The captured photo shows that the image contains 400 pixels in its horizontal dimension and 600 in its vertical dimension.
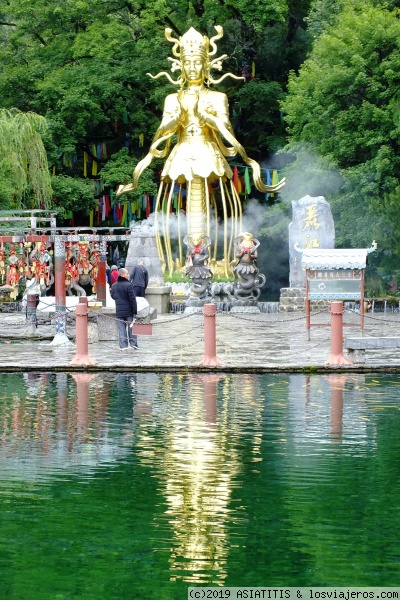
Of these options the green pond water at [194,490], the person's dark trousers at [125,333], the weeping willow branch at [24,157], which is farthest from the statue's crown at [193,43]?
the green pond water at [194,490]

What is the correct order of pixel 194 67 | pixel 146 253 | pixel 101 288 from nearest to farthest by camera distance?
pixel 101 288 → pixel 146 253 → pixel 194 67

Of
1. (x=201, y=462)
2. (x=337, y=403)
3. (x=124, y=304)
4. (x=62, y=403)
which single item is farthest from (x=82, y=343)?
(x=201, y=462)

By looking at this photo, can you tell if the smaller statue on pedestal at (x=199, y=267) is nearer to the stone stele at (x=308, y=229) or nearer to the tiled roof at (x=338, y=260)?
the stone stele at (x=308, y=229)

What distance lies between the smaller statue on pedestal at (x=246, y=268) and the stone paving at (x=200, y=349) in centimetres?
346

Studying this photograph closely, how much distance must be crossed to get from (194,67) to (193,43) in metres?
0.68

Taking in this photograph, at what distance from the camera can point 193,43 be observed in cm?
3994

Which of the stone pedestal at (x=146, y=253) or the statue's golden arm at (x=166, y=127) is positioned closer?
the stone pedestal at (x=146, y=253)

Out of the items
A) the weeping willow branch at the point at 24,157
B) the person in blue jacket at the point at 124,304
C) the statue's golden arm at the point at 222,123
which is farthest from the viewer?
the statue's golden arm at the point at 222,123

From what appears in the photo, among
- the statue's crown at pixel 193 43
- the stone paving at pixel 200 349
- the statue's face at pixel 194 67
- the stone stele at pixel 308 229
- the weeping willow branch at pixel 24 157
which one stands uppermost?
the statue's crown at pixel 193 43

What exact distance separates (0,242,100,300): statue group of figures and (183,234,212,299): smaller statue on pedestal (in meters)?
5.58

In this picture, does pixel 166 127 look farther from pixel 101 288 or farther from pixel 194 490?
pixel 194 490

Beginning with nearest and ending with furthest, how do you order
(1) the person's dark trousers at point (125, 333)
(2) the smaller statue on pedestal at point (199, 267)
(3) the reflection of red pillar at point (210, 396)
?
(3) the reflection of red pillar at point (210, 396) < (1) the person's dark trousers at point (125, 333) < (2) the smaller statue on pedestal at point (199, 267)

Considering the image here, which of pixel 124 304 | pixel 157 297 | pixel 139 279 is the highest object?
pixel 139 279

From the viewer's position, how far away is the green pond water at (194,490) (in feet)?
31.6
